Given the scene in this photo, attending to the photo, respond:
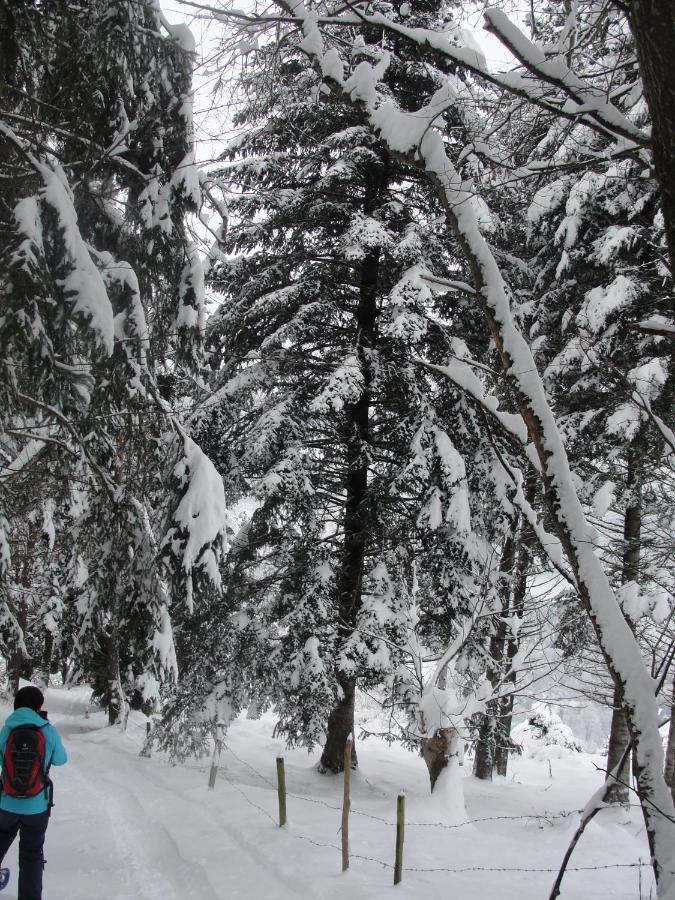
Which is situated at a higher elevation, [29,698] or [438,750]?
[29,698]

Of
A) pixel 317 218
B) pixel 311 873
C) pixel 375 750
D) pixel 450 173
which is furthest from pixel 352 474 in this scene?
pixel 375 750

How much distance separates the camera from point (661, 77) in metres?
1.84

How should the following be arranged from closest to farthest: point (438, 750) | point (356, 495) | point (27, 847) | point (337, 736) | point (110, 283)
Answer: point (27, 847) → point (110, 283) → point (438, 750) → point (337, 736) → point (356, 495)

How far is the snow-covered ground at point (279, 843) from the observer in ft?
15.9

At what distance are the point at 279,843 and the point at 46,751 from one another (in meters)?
2.60

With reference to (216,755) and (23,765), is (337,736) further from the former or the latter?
(23,765)

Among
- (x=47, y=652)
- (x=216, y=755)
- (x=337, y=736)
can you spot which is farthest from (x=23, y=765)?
(x=47, y=652)

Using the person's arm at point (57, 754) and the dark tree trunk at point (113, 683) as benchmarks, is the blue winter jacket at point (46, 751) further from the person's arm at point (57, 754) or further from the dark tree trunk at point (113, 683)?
the dark tree trunk at point (113, 683)

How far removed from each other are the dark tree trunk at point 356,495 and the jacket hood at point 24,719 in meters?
5.03

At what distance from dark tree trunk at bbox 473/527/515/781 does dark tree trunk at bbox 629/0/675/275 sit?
22.5 feet

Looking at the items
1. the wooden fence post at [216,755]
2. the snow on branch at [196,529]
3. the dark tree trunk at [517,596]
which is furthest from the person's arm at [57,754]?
the dark tree trunk at [517,596]

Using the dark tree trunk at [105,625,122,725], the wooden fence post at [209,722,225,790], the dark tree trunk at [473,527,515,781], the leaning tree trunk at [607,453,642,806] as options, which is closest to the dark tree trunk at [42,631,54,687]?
the dark tree trunk at [105,625,122,725]

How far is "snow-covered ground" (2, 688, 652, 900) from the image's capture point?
191 inches

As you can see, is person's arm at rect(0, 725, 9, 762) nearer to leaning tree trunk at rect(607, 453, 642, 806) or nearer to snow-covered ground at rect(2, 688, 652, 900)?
snow-covered ground at rect(2, 688, 652, 900)
